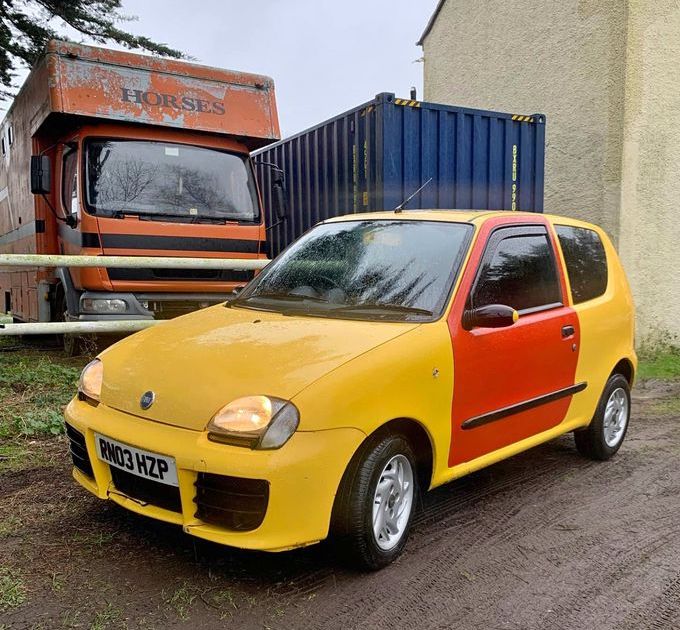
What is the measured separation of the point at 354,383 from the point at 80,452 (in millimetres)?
1461

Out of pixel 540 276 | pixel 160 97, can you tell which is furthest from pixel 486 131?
pixel 540 276

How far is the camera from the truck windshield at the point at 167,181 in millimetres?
6547

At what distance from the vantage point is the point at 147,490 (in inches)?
116

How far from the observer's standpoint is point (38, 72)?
6930mm

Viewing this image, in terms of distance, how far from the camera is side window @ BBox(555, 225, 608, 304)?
4.42m

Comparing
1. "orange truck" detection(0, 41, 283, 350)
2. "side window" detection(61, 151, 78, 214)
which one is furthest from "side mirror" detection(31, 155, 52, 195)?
"side window" detection(61, 151, 78, 214)

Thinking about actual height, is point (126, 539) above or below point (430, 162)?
below

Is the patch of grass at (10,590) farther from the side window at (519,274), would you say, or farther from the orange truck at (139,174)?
the orange truck at (139,174)

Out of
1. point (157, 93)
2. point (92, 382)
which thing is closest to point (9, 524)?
point (92, 382)

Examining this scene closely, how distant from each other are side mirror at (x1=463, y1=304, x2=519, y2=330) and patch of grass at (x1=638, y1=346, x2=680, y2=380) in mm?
5819

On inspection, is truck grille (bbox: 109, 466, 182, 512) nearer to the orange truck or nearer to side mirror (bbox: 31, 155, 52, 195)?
the orange truck

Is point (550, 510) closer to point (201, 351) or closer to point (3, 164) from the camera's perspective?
point (201, 351)

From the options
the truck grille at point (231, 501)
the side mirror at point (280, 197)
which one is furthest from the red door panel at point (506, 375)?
the side mirror at point (280, 197)

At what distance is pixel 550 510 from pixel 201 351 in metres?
2.20
